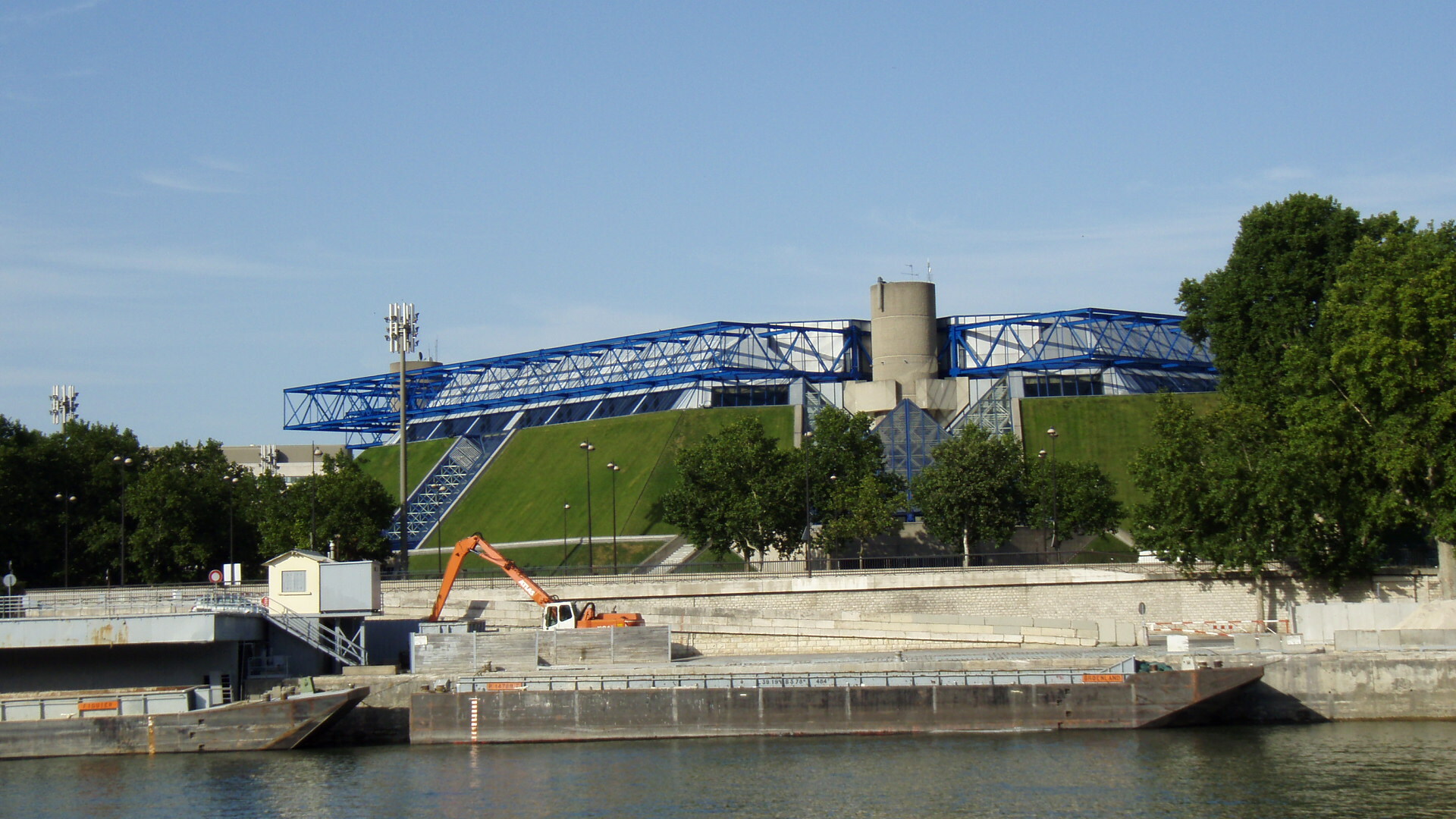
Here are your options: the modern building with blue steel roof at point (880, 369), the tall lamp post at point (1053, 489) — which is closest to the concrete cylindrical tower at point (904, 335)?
the modern building with blue steel roof at point (880, 369)

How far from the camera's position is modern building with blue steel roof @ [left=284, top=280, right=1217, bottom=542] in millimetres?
113375

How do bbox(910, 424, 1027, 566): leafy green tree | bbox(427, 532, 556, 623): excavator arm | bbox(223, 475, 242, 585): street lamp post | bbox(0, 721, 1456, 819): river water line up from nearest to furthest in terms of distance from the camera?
bbox(0, 721, 1456, 819): river water
bbox(427, 532, 556, 623): excavator arm
bbox(910, 424, 1027, 566): leafy green tree
bbox(223, 475, 242, 585): street lamp post

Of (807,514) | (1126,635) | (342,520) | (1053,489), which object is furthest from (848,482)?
(342,520)

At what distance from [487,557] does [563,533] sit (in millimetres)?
A: 31601

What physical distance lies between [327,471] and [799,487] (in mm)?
35639

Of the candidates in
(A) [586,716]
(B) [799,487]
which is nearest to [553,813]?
(A) [586,716]

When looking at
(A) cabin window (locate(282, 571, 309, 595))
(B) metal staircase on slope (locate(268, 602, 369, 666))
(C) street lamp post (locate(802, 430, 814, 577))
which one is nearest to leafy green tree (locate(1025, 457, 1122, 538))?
(C) street lamp post (locate(802, 430, 814, 577))

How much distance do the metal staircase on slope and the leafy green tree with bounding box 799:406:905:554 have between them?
2751 centimetres

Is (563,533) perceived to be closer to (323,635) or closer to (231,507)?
(231,507)

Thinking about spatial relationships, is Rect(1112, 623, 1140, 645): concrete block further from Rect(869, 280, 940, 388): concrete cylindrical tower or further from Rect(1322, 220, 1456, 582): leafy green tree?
Rect(869, 280, 940, 388): concrete cylindrical tower

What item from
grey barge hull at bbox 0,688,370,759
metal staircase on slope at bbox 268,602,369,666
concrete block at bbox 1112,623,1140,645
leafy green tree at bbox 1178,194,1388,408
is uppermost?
leafy green tree at bbox 1178,194,1388,408

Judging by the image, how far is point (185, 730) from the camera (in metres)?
48.9

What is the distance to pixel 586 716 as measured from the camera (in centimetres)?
4850

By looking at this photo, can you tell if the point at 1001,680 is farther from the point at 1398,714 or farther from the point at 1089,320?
the point at 1089,320
